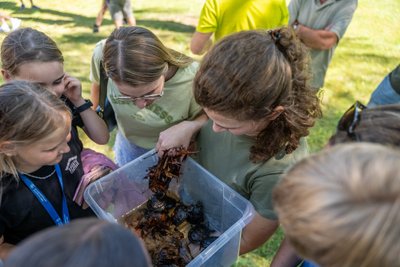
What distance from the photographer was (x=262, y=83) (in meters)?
1.51

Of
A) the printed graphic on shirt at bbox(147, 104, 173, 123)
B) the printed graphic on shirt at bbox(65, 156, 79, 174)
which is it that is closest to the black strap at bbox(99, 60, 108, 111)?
the printed graphic on shirt at bbox(147, 104, 173, 123)

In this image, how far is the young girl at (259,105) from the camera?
151cm

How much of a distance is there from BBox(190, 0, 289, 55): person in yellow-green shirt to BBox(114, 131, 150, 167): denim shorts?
4.59ft

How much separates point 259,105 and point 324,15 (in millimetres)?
2452

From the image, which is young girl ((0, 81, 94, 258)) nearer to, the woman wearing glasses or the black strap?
the woman wearing glasses

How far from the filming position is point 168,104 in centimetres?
233

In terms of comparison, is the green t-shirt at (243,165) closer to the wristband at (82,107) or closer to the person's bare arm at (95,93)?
the wristband at (82,107)

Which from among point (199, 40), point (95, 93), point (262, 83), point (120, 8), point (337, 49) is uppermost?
point (262, 83)

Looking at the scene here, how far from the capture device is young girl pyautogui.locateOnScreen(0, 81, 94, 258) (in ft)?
5.48

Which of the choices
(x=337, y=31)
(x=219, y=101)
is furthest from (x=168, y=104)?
(x=337, y=31)

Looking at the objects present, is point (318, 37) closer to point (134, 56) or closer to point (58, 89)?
point (134, 56)

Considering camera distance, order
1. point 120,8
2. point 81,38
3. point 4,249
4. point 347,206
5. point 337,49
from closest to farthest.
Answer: point 347,206 < point 4,249 < point 337,49 < point 120,8 < point 81,38

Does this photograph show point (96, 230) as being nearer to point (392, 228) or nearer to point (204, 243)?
point (392, 228)

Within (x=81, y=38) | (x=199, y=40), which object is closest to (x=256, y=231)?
(x=199, y=40)
